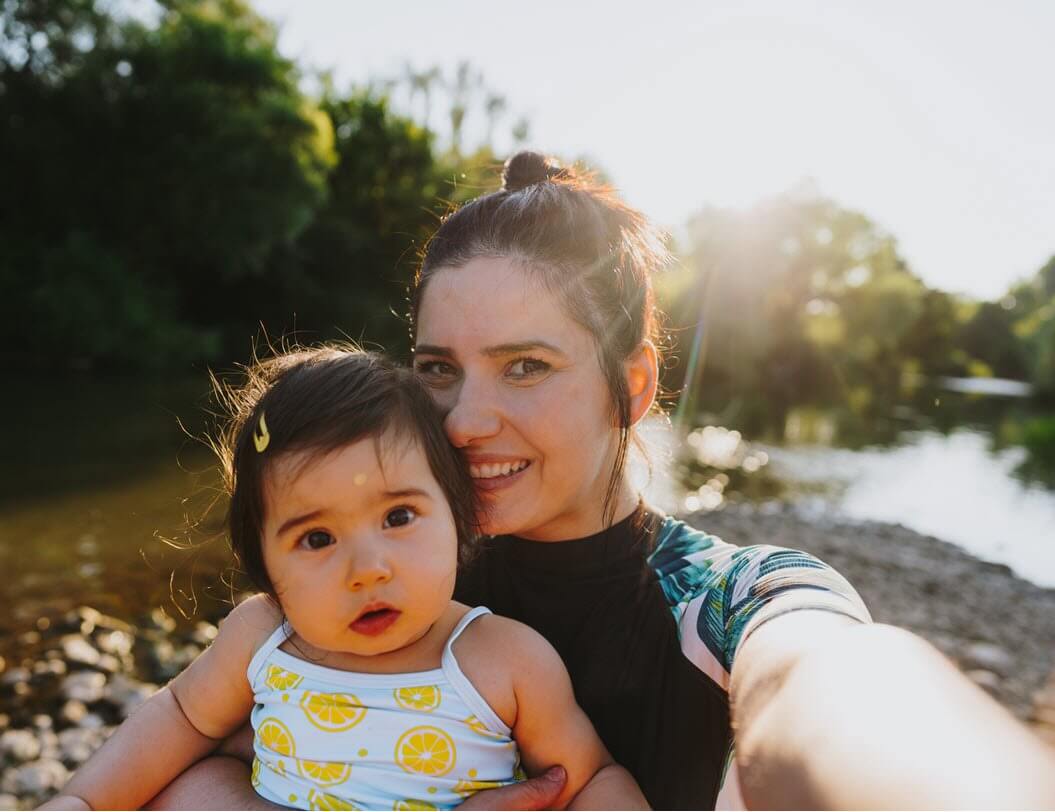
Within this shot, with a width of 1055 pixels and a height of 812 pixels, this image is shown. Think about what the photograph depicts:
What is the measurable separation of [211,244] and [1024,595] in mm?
18375

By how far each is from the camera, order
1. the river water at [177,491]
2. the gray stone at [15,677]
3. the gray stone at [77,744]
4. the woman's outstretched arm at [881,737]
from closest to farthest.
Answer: the woman's outstretched arm at [881,737] → the gray stone at [77,744] → the gray stone at [15,677] → the river water at [177,491]

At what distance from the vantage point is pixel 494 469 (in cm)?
183

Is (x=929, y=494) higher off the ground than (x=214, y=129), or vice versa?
(x=214, y=129)

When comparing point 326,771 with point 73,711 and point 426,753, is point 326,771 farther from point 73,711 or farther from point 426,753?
point 73,711

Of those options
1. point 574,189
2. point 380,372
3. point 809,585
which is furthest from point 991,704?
point 574,189

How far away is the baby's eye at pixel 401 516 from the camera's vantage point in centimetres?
162

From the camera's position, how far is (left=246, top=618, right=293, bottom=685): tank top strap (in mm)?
1668

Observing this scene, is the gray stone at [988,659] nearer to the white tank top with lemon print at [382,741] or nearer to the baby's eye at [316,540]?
the white tank top with lemon print at [382,741]

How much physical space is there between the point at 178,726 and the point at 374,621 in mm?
545

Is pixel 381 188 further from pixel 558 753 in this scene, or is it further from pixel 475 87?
pixel 558 753

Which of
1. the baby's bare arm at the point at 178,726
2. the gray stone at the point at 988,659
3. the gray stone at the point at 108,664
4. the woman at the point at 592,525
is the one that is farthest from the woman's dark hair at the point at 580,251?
the gray stone at the point at 988,659

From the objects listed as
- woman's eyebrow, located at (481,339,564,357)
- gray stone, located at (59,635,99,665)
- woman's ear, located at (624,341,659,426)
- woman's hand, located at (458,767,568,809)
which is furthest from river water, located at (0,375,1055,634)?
woman's ear, located at (624,341,659,426)

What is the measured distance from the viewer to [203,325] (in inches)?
866

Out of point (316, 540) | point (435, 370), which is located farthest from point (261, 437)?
point (435, 370)
